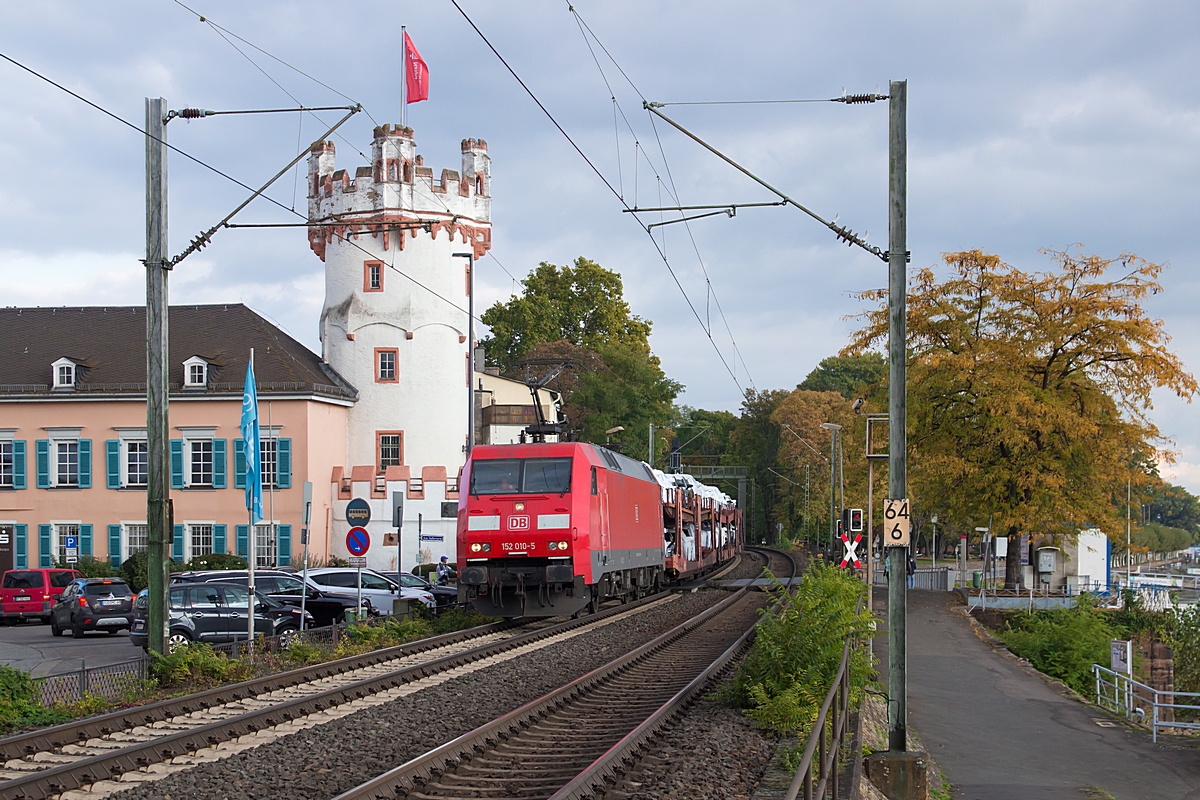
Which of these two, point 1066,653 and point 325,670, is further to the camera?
point 1066,653

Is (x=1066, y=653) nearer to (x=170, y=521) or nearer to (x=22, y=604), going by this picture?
(x=170, y=521)

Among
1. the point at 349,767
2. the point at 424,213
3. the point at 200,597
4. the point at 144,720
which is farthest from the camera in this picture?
the point at 424,213

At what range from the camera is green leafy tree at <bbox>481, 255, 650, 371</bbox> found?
78.0 meters

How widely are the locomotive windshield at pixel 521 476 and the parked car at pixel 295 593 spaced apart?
440 centimetres

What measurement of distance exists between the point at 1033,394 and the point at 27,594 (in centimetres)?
2934

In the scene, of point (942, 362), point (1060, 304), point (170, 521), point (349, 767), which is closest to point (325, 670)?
point (170, 521)

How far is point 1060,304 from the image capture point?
3681cm

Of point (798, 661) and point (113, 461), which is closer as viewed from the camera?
point (798, 661)

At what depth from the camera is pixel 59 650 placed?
83.1 feet

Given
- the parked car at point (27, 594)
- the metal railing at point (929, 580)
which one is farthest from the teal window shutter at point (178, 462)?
the metal railing at point (929, 580)

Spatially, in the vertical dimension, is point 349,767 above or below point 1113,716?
above

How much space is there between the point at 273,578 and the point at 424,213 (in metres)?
25.2

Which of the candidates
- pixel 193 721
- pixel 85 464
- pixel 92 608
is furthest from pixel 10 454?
pixel 193 721

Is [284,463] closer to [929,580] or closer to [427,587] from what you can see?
[427,587]
